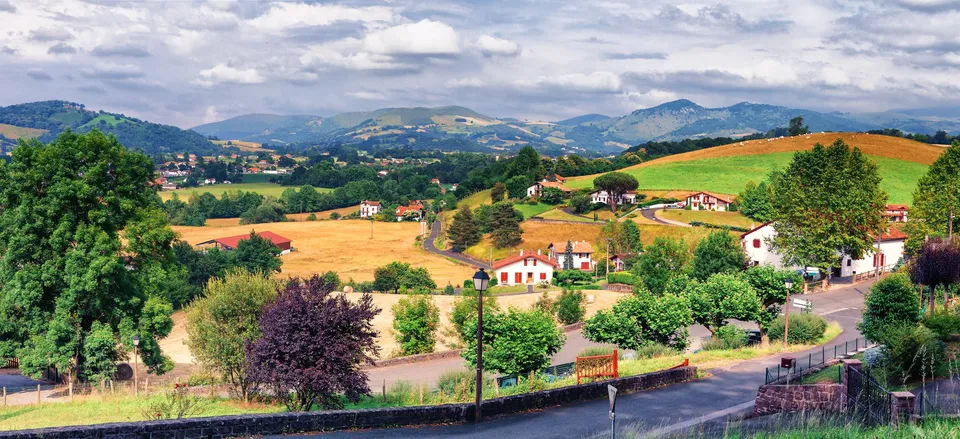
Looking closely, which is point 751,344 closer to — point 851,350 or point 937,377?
point 851,350

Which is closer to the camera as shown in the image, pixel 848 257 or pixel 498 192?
pixel 848 257

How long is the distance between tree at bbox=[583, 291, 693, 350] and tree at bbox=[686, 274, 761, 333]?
1737mm

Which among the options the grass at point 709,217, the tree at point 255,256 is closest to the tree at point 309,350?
the tree at point 255,256

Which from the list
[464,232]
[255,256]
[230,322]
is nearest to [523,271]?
[464,232]

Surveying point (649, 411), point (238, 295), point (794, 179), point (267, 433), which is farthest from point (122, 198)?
point (794, 179)

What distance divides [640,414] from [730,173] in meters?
110

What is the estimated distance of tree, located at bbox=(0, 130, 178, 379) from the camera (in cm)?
2716

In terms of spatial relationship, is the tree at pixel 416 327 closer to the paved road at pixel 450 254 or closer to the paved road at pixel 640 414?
the paved road at pixel 640 414

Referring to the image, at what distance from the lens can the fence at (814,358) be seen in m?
22.3

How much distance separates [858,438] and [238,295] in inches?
761

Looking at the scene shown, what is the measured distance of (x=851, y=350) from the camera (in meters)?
28.4

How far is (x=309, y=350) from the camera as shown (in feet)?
61.6

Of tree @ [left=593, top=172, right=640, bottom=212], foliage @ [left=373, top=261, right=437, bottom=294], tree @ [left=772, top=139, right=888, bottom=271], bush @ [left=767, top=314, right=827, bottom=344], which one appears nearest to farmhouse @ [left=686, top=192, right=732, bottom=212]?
tree @ [left=593, top=172, right=640, bottom=212]

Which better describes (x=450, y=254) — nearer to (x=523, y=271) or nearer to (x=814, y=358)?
(x=523, y=271)
